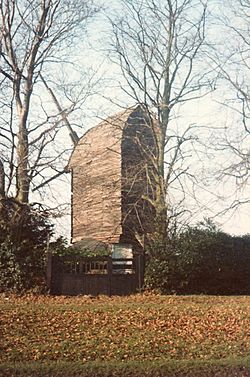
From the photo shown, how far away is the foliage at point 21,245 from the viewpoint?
885 inches

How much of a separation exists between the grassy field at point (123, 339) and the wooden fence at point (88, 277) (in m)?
3.63

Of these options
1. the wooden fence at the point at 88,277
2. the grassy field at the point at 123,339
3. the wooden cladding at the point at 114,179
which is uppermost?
the wooden cladding at the point at 114,179

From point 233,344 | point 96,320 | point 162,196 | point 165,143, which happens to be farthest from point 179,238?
point 233,344

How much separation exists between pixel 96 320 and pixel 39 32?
564 inches

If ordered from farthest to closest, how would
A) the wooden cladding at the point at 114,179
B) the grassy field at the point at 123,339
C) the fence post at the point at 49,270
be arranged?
1. the wooden cladding at the point at 114,179
2. the fence post at the point at 49,270
3. the grassy field at the point at 123,339

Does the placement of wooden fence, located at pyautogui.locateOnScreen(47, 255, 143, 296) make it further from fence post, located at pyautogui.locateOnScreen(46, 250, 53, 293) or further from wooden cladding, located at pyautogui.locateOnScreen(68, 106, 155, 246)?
wooden cladding, located at pyautogui.locateOnScreen(68, 106, 155, 246)

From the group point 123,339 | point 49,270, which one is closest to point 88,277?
point 49,270

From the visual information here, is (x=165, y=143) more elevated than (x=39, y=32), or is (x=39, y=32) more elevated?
(x=39, y=32)

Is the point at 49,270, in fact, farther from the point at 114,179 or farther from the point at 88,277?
the point at 114,179

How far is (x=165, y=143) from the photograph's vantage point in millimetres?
29094

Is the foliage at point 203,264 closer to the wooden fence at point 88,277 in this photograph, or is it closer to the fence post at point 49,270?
the wooden fence at point 88,277

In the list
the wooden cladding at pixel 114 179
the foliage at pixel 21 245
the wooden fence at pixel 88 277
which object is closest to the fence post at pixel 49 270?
the wooden fence at pixel 88 277

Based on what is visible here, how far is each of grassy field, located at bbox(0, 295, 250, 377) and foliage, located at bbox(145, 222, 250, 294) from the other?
16.8 feet

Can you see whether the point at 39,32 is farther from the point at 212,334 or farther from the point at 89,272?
the point at 212,334
